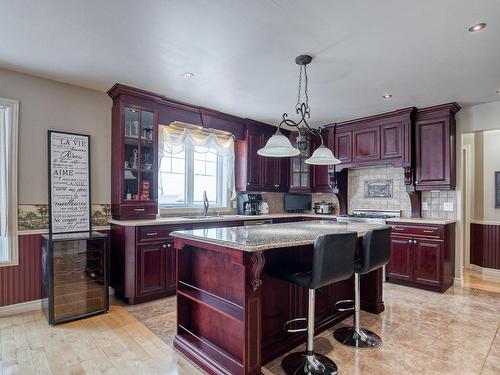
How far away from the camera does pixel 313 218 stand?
5422 mm

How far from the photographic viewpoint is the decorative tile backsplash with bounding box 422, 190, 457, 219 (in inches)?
173

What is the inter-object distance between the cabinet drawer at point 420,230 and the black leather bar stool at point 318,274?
97.5 inches

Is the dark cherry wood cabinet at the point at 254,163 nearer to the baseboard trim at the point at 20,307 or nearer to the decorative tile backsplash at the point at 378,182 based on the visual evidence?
the decorative tile backsplash at the point at 378,182

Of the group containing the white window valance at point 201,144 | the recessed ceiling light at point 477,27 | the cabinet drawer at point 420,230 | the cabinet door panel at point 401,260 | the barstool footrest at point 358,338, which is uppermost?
the recessed ceiling light at point 477,27

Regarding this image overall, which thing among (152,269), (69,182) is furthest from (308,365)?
(69,182)

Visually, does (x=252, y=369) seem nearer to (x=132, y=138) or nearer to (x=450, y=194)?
(x=132, y=138)

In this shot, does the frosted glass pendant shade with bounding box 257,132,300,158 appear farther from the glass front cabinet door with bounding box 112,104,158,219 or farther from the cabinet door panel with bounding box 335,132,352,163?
the cabinet door panel with bounding box 335,132,352,163

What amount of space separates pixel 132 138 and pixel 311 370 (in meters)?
3.20

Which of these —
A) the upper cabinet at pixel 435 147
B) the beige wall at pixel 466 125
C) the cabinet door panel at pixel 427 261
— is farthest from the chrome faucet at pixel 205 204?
the beige wall at pixel 466 125

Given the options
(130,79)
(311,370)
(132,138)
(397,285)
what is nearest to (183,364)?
(311,370)

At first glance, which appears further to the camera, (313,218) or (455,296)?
(313,218)

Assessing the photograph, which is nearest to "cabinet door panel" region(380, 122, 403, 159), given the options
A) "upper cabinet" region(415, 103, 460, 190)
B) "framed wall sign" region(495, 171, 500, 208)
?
"upper cabinet" region(415, 103, 460, 190)

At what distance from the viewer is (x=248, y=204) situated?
5.10 metres

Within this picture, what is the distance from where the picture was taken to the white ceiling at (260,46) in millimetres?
2135
